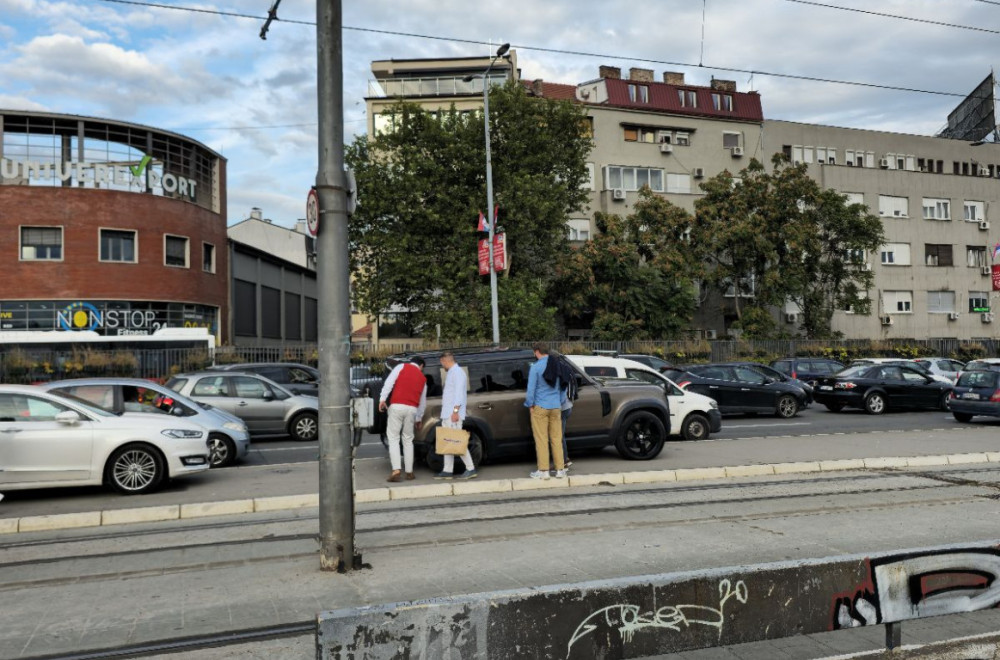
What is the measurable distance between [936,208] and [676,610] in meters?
54.5

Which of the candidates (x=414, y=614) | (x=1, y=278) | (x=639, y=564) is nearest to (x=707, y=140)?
(x=1, y=278)

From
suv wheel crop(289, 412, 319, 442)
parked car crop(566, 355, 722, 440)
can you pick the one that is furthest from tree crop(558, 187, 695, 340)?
suv wheel crop(289, 412, 319, 442)

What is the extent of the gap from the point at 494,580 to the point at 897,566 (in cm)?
321

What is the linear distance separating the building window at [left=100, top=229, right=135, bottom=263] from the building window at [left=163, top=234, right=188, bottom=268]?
4.53ft

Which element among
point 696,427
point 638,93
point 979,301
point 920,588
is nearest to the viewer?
point 920,588

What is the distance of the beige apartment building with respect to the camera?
4703 centimetres

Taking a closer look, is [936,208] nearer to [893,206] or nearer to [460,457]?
[893,206]

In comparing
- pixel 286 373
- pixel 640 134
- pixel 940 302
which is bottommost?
pixel 286 373

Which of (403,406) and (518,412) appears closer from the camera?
(403,406)

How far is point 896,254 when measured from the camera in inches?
2002

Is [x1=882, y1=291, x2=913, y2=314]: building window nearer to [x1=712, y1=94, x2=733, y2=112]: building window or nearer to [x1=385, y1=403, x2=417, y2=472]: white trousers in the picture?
[x1=712, y1=94, x2=733, y2=112]: building window

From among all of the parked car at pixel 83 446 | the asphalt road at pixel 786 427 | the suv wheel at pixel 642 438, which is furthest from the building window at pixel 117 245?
the suv wheel at pixel 642 438

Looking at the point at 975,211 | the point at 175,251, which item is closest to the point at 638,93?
the point at 975,211

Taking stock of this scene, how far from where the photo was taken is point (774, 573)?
14.3 feet
